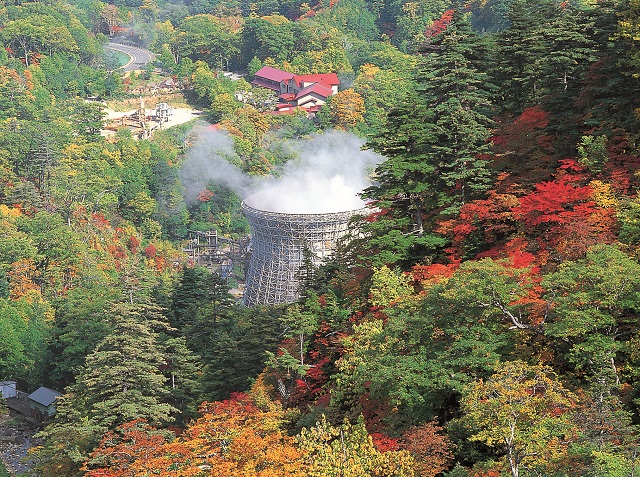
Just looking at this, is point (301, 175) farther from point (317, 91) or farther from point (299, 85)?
point (299, 85)

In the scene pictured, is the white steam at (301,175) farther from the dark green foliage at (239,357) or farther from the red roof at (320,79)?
the dark green foliage at (239,357)

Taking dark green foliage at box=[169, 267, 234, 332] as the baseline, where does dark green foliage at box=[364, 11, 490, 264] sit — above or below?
above

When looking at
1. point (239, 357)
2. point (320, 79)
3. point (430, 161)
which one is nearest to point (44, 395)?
point (239, 357)

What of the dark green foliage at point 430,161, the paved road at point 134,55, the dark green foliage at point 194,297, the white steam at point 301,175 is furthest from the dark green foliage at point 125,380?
the paved road at point 134,55

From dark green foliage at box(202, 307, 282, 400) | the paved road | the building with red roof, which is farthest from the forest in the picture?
the paved road

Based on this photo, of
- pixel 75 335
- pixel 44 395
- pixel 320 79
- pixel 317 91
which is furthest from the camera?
pixel 320 79

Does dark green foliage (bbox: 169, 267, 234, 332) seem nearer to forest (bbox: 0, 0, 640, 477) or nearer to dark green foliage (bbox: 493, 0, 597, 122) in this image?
forest (bbox: 0, 0, 640, 477)
